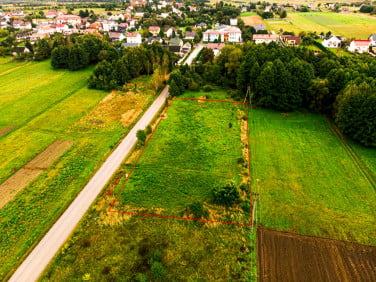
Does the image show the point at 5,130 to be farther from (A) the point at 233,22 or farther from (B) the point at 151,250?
(A) the point at 233,22

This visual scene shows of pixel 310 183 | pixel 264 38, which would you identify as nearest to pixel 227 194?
pixel 310 183

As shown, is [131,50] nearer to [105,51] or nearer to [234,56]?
[105,51]

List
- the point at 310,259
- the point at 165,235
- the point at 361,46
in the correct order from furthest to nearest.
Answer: the point at 361,46 → the point at 165,235 → the point at 310,259

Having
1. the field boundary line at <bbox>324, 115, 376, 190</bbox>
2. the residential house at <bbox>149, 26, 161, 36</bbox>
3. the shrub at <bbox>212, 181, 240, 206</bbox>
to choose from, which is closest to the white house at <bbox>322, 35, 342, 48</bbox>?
the field boundary line at <bbox>324, 115, 376, 190</bbox>

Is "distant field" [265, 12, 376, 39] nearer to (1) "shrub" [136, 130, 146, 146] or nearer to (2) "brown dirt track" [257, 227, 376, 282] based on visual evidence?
(1) "shrub" [136, 130, 146, 146]

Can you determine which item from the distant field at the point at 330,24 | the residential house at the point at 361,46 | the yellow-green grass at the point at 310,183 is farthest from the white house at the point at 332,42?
the yellow-green grass at the point at 310,183

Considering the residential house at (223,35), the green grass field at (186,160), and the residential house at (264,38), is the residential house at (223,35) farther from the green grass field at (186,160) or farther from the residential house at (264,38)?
the green grass field at (186,160)

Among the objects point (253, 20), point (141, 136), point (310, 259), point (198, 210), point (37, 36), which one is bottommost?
point (310, 259)
